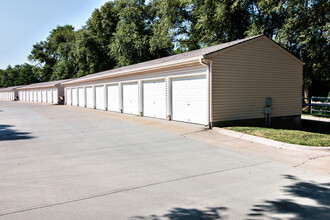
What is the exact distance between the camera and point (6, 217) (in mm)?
3102

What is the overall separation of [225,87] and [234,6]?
13.0 metres

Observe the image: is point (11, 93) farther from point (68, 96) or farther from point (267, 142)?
point (267, 142)

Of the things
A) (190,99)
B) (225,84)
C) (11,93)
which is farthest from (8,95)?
(225,84)

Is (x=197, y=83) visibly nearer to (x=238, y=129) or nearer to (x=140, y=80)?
(x=238, y=129)

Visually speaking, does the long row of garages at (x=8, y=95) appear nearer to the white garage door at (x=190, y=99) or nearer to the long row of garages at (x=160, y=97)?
the long row of garages at (x=160, y=97)

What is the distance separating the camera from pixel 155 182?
4406 mm

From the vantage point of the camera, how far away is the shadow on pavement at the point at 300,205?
3.24m

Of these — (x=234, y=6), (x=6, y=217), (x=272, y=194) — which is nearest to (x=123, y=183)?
(x=6, y=217)

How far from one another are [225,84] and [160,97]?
3993mm

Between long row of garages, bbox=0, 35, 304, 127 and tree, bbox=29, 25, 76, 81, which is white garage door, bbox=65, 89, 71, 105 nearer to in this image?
long row of garages, bbox=0, 35, 304, 127

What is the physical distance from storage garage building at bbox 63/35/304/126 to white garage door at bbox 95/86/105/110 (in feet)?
21.8

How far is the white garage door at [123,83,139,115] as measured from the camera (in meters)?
15.6

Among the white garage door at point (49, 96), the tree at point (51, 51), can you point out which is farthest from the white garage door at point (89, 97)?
the tree at point (51, 51)

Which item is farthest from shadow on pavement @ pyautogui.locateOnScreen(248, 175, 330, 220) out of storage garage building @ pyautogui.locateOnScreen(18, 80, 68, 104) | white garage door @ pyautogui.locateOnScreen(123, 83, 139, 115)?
storage garage building @ pyautogui.locateOnScreen(18, 80, 68, 104)
